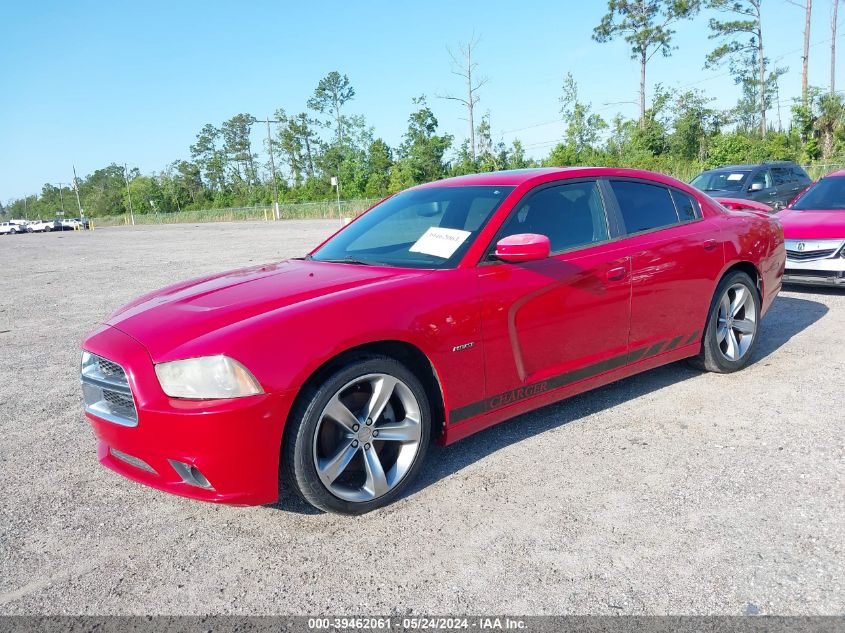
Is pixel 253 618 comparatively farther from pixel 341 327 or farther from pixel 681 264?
pixel 681 264

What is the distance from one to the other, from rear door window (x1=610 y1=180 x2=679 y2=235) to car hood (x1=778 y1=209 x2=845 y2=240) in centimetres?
345

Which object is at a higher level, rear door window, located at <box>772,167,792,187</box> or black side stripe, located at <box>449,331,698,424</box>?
rear door window, located at <box>772,167,792,187</box>

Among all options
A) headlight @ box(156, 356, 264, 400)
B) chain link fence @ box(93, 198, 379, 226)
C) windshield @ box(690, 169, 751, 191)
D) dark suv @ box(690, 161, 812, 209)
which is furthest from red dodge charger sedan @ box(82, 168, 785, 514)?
chain link fence @ box(93, 198, 379, 226)

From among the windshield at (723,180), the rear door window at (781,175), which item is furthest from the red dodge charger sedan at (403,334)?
the rear door window at (781,175)

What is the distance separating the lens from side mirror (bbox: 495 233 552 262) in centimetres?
323

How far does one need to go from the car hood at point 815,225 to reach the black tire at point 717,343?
275 centimetres

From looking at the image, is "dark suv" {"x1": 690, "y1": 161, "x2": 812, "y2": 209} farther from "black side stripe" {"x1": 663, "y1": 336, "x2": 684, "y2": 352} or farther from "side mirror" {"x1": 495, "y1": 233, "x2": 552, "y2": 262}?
"side mirror" {"x1": 495, "y1": 233, "x2": 552, "y2": 262}

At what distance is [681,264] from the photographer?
4.25 metres

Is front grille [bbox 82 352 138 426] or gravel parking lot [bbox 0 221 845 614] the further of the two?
front grille [bbox 82 352 138 426]

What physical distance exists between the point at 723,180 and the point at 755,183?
0.70 metres

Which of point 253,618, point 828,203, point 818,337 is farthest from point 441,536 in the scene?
point 828,203

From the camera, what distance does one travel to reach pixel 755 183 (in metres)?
13.6

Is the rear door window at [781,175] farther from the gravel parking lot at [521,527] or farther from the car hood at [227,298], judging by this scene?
the car hood at [227,298]

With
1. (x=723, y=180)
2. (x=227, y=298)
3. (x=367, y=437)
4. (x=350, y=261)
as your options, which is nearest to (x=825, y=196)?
(x=723, y=180)
